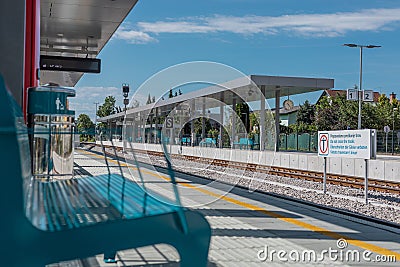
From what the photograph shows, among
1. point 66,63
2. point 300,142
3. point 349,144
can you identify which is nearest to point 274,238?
point 349,144

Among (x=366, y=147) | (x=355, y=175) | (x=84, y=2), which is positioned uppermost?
(x=84, y=2)

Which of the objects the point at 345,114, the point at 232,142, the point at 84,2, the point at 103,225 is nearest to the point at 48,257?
the point at 103,225

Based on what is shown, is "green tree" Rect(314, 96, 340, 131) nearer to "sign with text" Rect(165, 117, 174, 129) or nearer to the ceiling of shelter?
the ceiling of shelter

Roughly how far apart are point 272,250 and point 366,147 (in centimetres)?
548

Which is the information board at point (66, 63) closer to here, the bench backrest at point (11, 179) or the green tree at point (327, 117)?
the bench backrest at point (11, 179)

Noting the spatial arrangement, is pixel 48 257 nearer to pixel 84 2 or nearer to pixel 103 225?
pixel 103 225

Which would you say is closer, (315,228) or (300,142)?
(315,228)

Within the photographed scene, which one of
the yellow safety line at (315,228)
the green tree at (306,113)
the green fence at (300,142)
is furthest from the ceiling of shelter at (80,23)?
the green tree at (306,113)

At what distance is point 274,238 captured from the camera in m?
6.23

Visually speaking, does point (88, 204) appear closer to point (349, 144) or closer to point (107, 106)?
point (349, 144)

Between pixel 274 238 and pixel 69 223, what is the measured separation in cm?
407

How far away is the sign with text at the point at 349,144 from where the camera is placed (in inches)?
404

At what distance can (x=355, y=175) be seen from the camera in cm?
1736

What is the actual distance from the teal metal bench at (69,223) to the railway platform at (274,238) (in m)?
0.70
